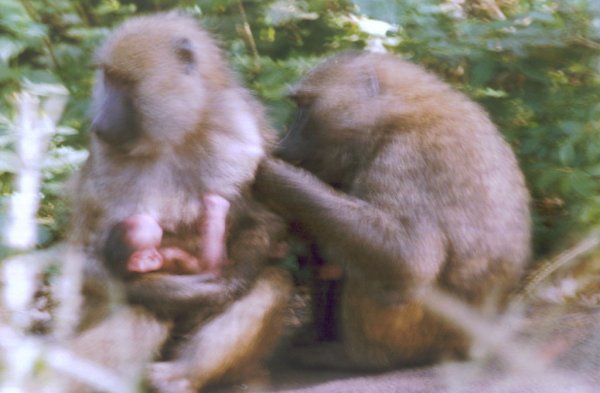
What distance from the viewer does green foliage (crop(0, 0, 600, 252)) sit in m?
4.47

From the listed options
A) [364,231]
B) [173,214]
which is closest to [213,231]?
[173,214]

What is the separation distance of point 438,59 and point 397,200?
4.65ft

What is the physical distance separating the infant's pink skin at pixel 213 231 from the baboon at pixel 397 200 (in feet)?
0.69

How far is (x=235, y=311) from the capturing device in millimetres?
3676

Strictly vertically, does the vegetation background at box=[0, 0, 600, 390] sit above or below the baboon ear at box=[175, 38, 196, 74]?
below

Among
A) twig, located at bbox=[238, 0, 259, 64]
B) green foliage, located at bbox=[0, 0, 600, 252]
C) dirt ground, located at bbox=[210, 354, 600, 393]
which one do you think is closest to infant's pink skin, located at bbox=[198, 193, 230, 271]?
dirt ground, located at bbox=[210, 354, 600, 393]

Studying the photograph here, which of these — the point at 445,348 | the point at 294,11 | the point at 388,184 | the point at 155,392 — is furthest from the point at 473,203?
the point at 294,11

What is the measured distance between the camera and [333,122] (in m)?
4.05

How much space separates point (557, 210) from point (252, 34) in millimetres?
2026

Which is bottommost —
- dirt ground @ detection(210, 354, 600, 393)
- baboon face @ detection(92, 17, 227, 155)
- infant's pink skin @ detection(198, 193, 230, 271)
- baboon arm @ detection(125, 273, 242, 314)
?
dirt ground @ detection(210, 354, 600, 393)

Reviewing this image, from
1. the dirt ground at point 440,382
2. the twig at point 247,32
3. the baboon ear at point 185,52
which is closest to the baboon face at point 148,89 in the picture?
the baboon ear at point 185,52

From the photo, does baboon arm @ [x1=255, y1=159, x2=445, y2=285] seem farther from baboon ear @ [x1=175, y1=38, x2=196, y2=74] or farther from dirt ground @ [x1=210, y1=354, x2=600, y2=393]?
baboon ear @ [x1=175, y1=38, x2=196, y2=74]

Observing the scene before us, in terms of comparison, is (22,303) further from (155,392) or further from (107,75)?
(107,75)

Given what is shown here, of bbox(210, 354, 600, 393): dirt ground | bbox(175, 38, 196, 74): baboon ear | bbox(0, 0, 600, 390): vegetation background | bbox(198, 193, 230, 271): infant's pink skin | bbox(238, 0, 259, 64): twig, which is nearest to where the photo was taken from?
bbox(210, 354, 600, 393): dirt ground
